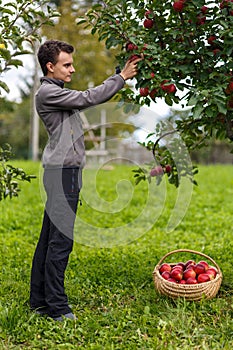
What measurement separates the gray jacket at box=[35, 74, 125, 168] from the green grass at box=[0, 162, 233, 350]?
93cm

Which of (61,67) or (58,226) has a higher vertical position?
(61,67)

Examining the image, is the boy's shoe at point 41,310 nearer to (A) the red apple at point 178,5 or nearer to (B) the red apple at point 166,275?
(B) the red apple at point 166,275

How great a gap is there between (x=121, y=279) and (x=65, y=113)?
1430mm

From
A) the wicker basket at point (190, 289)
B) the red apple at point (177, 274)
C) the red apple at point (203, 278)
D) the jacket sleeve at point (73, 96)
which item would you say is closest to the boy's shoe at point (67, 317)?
the wicker basket at point (190, 289)

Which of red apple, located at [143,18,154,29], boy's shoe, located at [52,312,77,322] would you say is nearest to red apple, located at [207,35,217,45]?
red apple, located at [143,18,154,29]

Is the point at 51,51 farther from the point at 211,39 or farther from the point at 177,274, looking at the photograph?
Result: the point at 177,274

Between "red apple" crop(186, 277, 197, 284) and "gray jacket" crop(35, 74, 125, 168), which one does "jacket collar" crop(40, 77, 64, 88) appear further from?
"red apple" crop(186, 277, 197, 284)

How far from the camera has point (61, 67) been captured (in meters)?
3.19

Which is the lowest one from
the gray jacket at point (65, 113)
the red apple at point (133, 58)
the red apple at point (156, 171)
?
the red apple at point (156, 171)

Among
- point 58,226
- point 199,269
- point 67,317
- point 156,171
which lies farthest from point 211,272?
point 58,226

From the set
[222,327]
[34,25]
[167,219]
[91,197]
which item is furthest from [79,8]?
[222,327]

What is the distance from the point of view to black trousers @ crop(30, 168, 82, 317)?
3.11 metres

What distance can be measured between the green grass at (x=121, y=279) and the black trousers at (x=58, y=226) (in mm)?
148

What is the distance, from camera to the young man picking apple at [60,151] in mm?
A: 3078
